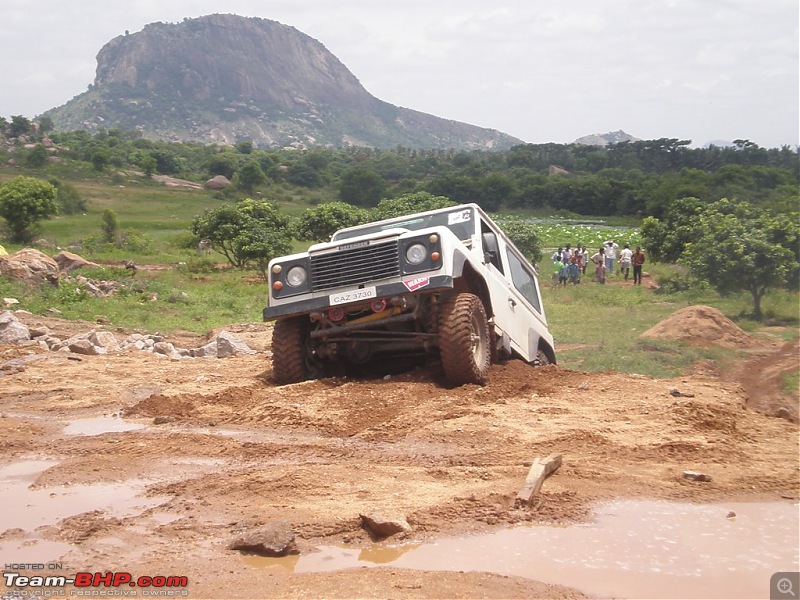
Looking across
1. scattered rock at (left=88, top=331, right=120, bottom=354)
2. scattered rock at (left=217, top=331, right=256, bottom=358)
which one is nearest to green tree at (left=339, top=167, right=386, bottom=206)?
scattered rock at (left=88, top=331, right=120, bottom=354)

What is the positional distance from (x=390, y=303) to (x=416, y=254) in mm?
501

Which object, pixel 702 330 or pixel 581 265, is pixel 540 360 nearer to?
pixel 702 330

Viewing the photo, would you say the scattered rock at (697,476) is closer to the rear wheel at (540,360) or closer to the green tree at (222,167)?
the rear wheel at (540,360)

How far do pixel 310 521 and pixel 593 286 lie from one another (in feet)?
80.4

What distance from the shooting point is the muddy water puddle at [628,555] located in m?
4.00

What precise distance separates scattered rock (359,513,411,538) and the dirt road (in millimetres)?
45

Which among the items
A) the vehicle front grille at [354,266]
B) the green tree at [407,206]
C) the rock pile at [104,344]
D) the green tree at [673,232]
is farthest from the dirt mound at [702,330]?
the green tree at [407,206]

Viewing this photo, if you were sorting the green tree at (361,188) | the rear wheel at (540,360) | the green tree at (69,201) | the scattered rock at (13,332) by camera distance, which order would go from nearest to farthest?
the rear wheel at (540,360), the scattered rock at (13,332), the green tree at (69,201), the green tree at (361,188)

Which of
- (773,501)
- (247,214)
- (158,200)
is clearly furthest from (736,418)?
(158,200)

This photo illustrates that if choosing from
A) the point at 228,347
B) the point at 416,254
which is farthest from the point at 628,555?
the point at 228,347

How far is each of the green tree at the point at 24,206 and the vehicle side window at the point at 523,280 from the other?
2773 centimetres

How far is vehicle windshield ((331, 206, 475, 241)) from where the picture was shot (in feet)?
32.1

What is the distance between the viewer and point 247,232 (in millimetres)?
32375

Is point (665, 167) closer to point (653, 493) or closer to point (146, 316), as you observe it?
point (146, 316)
